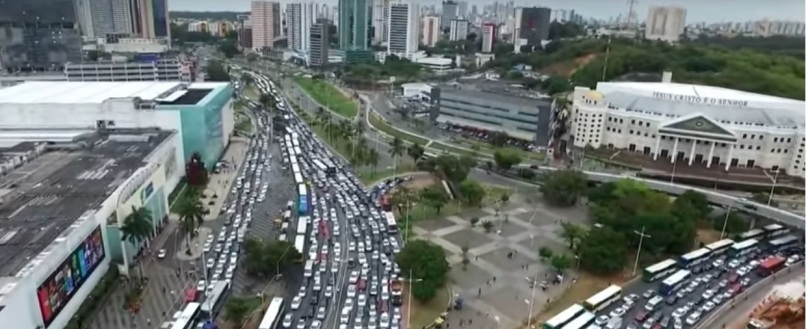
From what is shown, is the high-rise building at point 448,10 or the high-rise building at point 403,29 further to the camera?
the high-rise building at point 448,10

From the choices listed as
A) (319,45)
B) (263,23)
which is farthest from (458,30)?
(263,23)

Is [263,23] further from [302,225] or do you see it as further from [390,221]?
[390,221]

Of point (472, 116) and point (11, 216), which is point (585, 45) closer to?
point (472, 116)

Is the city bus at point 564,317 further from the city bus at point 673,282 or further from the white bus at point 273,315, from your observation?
the white bus at point 273,315

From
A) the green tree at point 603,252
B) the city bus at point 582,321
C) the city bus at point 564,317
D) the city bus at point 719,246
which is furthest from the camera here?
the city bus at point 719,246

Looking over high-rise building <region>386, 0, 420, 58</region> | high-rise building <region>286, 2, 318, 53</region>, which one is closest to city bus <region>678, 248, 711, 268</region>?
high-rise building <region>386, 0, 420, 58</region>

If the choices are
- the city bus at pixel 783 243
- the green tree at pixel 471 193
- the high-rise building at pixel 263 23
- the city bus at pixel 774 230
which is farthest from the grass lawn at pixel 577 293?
the high-rise building at pixel 263 23

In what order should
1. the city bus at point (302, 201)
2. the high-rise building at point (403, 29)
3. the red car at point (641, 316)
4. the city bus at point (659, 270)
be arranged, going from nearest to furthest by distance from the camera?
the red car at point (641, 316) → the city bus at point (659, 270) → the city bus at point (302, 201) → the high-rise building at point (403, 29)

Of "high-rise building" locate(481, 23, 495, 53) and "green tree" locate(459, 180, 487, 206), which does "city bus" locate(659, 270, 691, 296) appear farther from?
"high-rise building" locate(481, 23, 495, 53)
